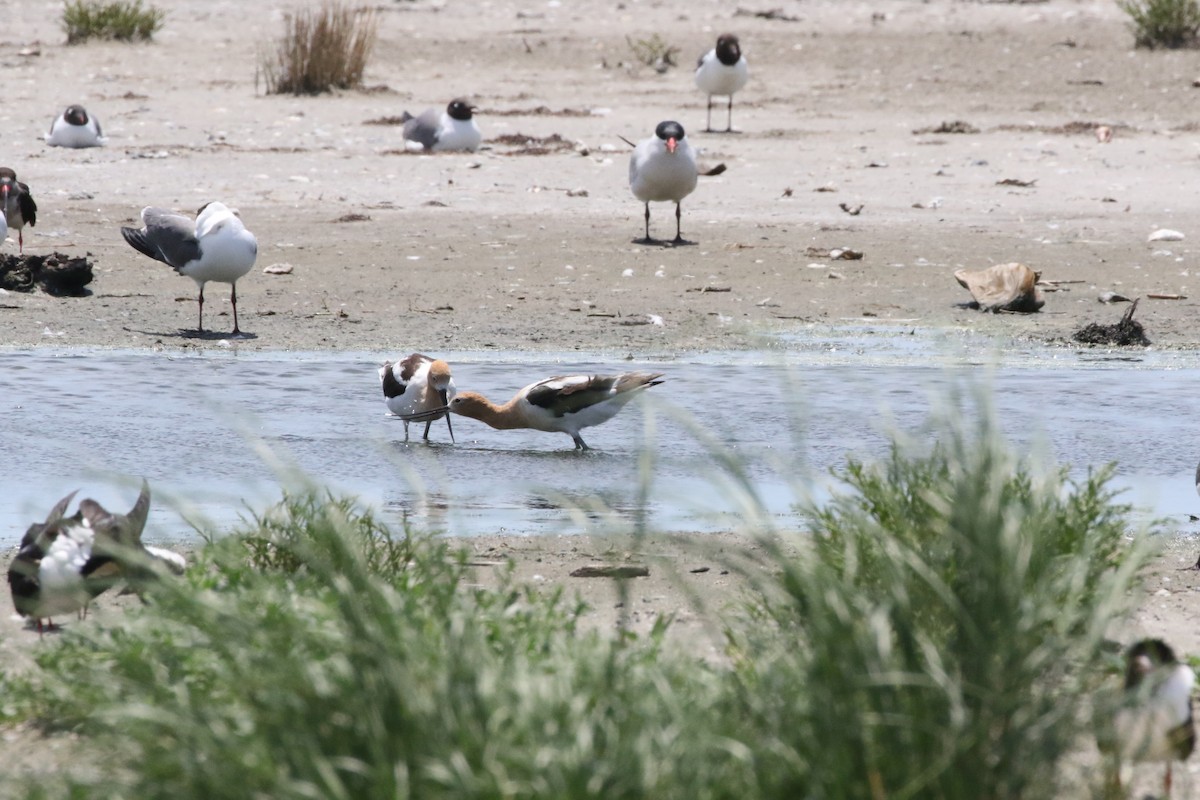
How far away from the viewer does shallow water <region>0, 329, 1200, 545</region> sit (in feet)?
21.3

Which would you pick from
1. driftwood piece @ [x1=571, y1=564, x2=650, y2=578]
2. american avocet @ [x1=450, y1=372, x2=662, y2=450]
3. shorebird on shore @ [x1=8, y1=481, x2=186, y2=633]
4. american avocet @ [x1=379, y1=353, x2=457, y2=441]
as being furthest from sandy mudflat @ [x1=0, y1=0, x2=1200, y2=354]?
shorebird on shore @ [x1=8, y1=481, x2=186, y2=633]

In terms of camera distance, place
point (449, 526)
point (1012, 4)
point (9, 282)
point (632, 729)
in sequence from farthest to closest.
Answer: point (1012, 4) → point (9, 282) → point (449, 526) → point (632, 729)

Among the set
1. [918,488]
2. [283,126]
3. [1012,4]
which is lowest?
[918,488]

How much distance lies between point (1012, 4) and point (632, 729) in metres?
25.3

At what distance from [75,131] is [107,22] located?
7.49 metres

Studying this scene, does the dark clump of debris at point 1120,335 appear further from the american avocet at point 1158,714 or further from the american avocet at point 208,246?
the american avocet at point 1158,714

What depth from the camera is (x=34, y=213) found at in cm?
1238

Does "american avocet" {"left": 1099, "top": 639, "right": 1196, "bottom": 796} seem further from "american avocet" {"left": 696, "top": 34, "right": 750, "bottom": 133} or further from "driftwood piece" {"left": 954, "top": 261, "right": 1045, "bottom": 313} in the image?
"american avocet" {"left": 696, "top": 34, "right": 750, "bottom": 133}

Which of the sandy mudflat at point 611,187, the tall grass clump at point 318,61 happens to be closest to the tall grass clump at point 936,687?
the sandy mudflat at point 611,187

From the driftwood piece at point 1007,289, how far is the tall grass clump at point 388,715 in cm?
784

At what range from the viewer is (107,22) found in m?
22.3

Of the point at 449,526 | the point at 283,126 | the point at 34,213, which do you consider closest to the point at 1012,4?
the point at 283,126

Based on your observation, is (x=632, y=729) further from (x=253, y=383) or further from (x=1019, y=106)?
(x=1019, y=106)

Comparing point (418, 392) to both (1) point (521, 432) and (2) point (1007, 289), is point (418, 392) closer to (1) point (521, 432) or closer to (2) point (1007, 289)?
(1) point (521, 432)
